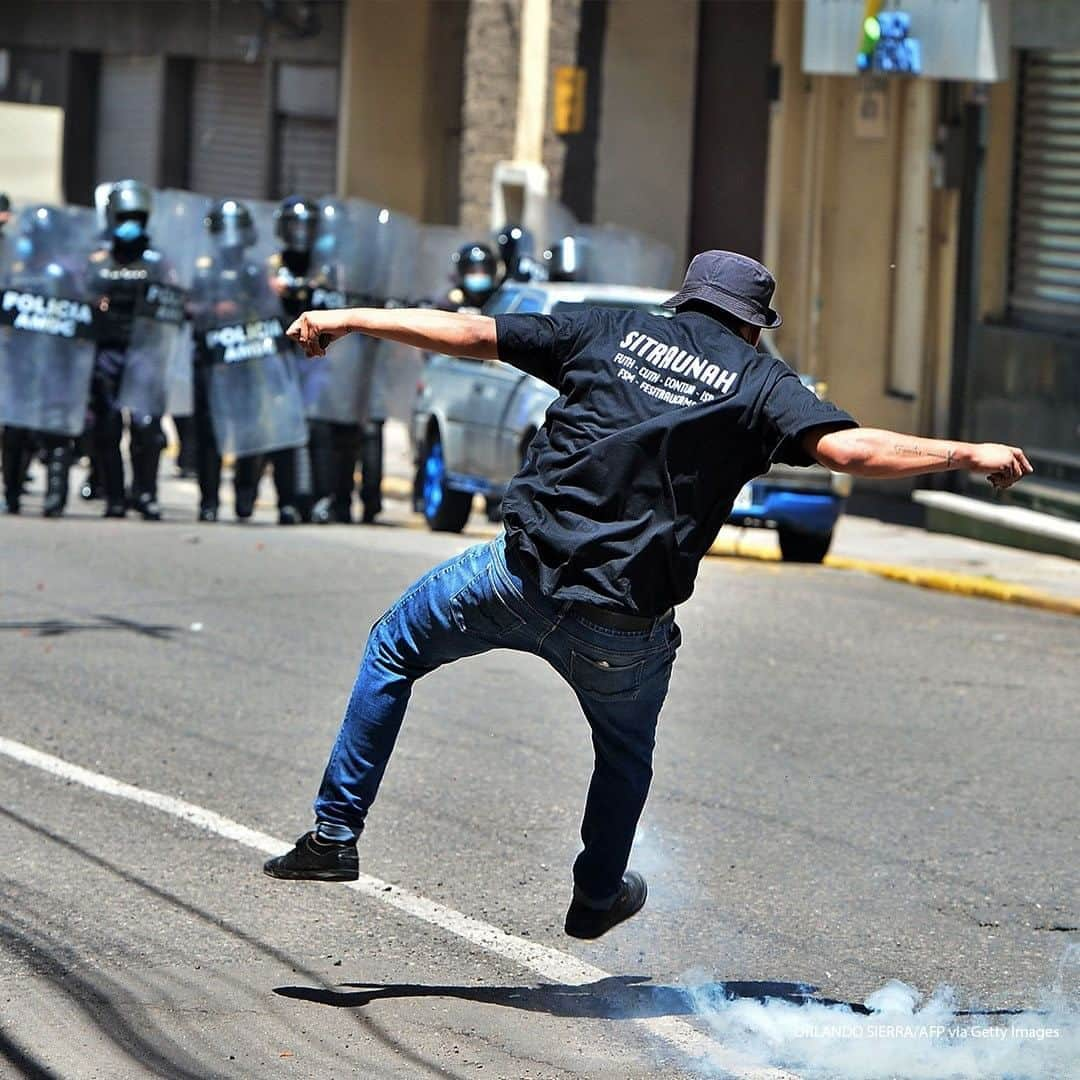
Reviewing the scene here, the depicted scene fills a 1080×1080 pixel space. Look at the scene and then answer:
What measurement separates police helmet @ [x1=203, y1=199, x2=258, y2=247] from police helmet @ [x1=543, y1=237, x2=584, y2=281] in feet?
9.92

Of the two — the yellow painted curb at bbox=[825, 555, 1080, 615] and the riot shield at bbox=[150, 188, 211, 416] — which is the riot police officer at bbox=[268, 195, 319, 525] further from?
the yellow painted curb at bbox=[825, 555, 1080, 615]

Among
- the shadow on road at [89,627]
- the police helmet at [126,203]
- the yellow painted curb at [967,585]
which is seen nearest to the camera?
the shadow on road at [89,627]

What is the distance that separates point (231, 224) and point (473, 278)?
217cm

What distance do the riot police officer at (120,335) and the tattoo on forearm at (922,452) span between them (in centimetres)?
1133

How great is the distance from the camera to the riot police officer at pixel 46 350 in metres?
15.3

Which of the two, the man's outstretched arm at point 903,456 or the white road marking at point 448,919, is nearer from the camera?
the man's outstretched arm at point 903,456

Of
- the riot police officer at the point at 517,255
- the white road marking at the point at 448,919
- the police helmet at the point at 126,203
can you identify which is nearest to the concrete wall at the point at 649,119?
the riot police officer at the point at 517,255

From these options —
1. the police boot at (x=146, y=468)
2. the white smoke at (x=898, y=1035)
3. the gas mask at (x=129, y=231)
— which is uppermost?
the gas mask at (x=129, y=231)

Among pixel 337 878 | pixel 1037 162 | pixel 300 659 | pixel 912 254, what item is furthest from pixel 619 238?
pixel 337 878

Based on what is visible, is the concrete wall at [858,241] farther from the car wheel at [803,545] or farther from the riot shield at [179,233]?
the riot shield at [179,233]

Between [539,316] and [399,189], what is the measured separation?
2090cm

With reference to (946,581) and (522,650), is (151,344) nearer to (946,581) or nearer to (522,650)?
(946,581)

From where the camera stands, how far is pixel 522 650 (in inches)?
199

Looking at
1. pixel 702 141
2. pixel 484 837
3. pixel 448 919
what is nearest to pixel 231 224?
pixel 702 141
